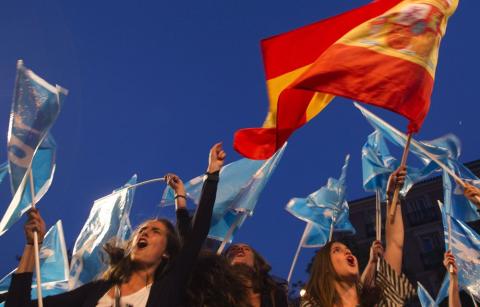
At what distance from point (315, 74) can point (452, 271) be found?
10.3ft

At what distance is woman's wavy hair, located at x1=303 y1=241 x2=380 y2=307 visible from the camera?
125 inches

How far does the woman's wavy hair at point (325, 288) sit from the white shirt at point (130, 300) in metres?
1.20

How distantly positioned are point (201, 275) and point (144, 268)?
1.39 ft

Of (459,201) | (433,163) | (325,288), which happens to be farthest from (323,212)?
(325,288)

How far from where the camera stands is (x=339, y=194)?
7082 millimetres

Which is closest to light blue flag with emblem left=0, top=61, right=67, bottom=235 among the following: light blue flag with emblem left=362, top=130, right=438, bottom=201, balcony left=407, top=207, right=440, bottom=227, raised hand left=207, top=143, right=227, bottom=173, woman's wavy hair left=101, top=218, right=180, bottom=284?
woman's wavy hair left=101, top=218, right=180, bottom=284

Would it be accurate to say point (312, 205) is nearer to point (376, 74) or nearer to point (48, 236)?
point (376, 74)

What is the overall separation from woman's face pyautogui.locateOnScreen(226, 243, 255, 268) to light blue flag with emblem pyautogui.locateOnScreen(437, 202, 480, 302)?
396cm

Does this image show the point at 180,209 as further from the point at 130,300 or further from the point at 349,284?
the point at 349,284

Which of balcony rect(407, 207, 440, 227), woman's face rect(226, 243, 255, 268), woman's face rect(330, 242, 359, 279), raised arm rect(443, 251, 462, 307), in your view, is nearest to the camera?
woman's face rect(330, 242, 359, 279)

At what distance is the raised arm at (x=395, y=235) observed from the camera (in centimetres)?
355

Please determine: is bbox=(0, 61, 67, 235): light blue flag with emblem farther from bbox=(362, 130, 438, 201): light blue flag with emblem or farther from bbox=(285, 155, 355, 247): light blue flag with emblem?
bbox=(285, 155, 355, 247): light blue flag with emblem

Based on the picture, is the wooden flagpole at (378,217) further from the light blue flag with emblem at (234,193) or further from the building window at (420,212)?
the building window at (420,212)

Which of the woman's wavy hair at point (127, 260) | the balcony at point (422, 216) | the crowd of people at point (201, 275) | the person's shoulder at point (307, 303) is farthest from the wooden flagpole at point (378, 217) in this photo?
the balcony at point (422, 216)
